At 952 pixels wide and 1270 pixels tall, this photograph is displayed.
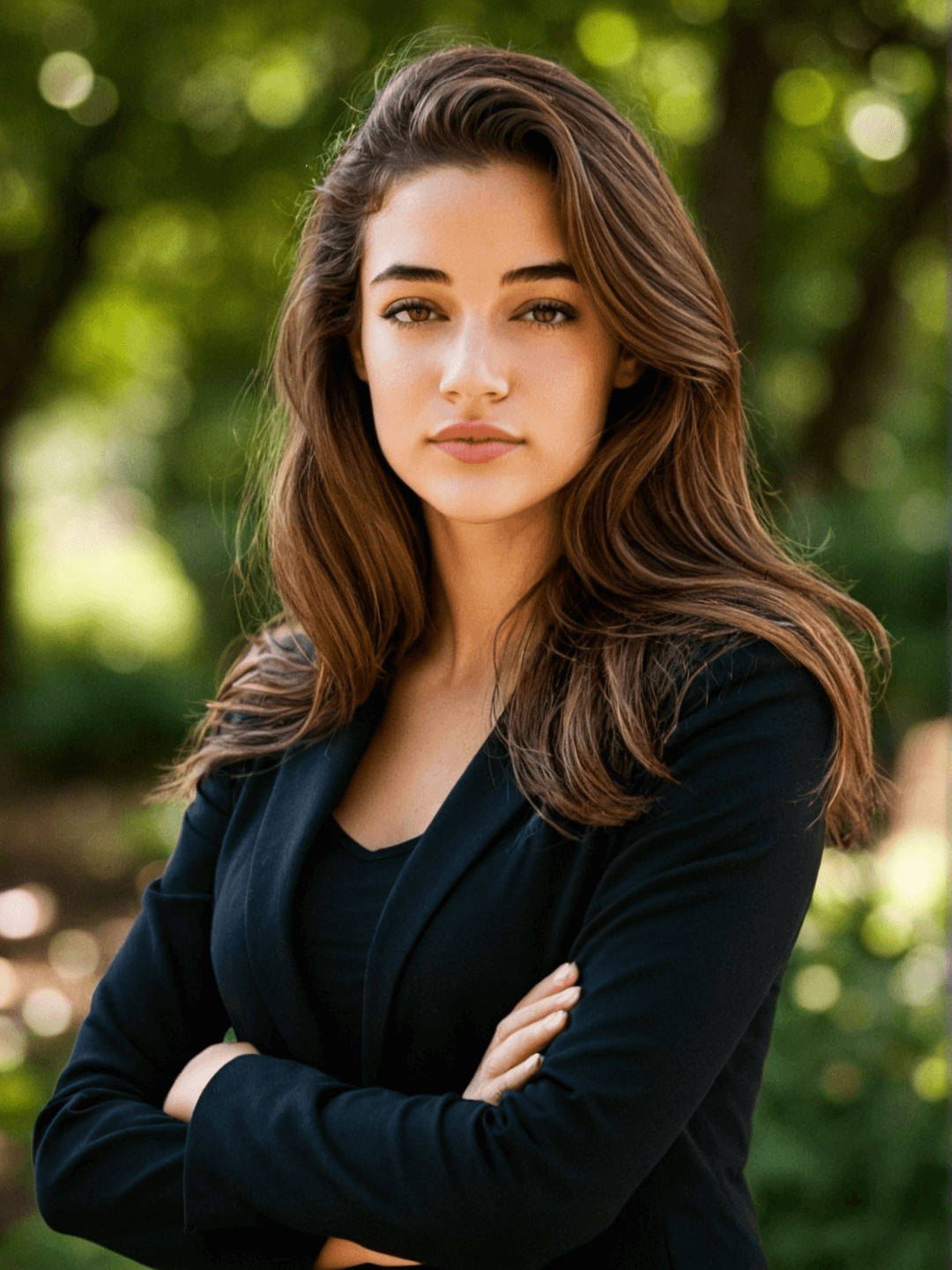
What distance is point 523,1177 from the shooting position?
171 centimetres

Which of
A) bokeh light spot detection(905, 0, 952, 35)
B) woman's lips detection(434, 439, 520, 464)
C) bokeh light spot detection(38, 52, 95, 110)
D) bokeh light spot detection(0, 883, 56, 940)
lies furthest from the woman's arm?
bokeh light spot detection(38, 52, 95, 110)

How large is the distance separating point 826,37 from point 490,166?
5.01 m

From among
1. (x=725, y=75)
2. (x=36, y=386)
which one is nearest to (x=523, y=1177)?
(x=725, y=75)

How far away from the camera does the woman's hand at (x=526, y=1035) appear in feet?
5.78

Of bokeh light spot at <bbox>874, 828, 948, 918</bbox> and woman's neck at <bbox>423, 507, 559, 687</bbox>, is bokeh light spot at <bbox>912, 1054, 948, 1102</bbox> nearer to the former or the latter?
bokeh light spot at <bbox>874, 828, 948, 918</bbox>

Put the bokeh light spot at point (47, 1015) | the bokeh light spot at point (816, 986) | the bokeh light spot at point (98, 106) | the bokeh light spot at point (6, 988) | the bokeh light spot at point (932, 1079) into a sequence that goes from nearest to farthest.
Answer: the bokeh light spot at point (932, 1079)
the bokeh light spot at point (816, 986)
the bokeh light spot at point (47, 1015)
the bokeh light spot at point (6, 988)
the bokeh light spot at point (98, 106)

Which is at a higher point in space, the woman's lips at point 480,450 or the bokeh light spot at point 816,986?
the woman's lips at point 480,450

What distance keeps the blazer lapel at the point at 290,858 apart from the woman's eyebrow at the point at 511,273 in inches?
26.7

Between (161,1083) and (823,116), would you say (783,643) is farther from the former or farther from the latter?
(823,116)

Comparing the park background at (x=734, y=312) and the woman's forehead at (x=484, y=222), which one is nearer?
the woman's forehead at (x=484, y=222)

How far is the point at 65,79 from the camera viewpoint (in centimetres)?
812

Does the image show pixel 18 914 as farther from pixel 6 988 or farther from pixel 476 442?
pixel 476 442

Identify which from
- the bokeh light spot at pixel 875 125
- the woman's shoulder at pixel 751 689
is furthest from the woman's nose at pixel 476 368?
the bokeh light spot at pixel 875 125

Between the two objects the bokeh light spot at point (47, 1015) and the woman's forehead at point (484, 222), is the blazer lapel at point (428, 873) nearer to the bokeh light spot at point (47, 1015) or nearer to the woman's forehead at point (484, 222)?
the woman's forehead at point (484, 222)
